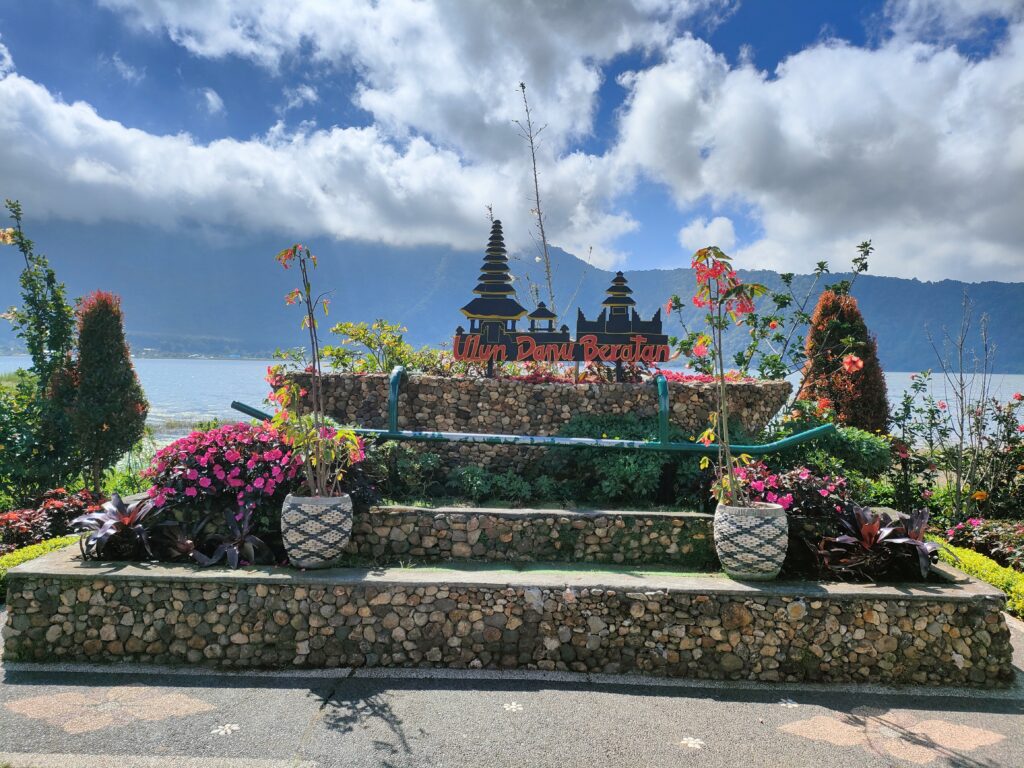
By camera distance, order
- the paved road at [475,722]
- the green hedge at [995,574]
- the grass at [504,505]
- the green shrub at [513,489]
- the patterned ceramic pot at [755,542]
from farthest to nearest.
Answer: the green shrub at [513,489], the grass at [504,505], the green hedge at [995,574], the patterned ceramic pot at [755,542], the paved road at [475,722]

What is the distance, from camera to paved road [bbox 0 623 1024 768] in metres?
3.01

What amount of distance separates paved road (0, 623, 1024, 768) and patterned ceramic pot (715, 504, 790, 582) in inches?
27.3

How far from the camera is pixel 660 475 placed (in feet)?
18.8

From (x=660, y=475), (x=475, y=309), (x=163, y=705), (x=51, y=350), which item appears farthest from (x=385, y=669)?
(x=51, y=350)

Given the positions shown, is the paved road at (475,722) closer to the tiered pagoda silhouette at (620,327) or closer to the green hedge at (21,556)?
the green hedge at (21,556)

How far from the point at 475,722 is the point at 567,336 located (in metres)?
4.54

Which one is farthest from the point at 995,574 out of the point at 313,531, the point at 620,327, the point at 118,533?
the point at 118,533

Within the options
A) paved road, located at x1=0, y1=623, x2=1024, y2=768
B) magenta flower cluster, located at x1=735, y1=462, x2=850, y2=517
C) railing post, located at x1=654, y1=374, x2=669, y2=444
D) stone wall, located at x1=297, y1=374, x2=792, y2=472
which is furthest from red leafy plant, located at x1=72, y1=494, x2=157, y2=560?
magenta flower cluster, located at x1=735, y1=462, x2=850, y2=517

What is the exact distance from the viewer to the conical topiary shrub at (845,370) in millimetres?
9188

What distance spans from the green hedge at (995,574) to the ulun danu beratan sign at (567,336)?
325 cm

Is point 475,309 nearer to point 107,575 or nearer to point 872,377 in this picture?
point 107,575

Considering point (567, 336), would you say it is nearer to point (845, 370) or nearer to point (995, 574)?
point (995, 574)

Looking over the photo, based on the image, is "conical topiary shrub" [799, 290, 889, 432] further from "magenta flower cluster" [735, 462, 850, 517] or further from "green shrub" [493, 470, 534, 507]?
"green shrub" [493, 470, 534, 507]

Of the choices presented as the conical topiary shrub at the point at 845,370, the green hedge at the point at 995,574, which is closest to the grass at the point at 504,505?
the green hedge at the point at 995,574
